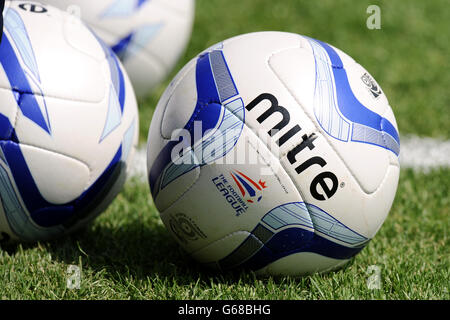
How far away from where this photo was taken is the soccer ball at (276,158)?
3.26 m

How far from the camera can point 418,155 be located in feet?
19.5

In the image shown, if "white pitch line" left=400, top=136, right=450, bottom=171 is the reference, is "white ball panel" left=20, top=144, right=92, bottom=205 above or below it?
above

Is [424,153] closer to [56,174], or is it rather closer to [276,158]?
[276,158]

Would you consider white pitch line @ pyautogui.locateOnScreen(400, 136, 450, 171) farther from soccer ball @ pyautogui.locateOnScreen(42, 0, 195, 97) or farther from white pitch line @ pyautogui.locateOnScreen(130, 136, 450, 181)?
soccer ball @ pyautogui.locateOnScreen(42, 0, 195, 97)

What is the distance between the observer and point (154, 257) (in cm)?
402

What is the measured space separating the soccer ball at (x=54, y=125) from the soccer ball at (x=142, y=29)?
1.55 meters

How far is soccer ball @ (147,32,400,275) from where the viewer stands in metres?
3.26

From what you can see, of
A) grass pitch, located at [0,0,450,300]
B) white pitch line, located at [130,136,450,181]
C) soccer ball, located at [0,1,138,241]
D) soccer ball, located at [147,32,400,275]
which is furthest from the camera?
white pitch line, located at [130,136,450,181]

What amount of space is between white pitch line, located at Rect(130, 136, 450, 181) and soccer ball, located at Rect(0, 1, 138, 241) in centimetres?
143

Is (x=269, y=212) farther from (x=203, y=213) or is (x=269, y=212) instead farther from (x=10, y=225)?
(x=10, y=225)

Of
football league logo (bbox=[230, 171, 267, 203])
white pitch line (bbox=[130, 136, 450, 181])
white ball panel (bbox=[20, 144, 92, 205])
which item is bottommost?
white pitch line (bbox=[130, 136, 450, 181])

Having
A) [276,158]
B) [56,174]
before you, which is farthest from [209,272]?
[56,174]

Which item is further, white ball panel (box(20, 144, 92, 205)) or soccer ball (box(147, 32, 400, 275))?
white ball panel (box(20, 144, 92, 205))

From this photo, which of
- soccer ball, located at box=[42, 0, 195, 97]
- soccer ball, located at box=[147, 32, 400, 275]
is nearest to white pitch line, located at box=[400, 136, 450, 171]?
soccer ball, located at box=[147, 32, 400, 275]
